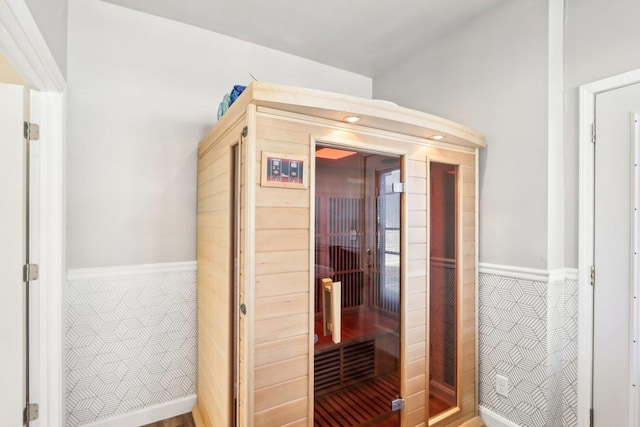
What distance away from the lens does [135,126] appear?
209cm

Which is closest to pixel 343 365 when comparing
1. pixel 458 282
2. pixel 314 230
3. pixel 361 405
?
pixel 361 405

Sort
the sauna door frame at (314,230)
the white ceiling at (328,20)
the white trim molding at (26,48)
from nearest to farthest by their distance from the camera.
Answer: the white trim molding at (26,48) → the sauna door frame at (314,230) → the white ceiling at (328,20)

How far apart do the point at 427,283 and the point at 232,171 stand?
4.16 feet

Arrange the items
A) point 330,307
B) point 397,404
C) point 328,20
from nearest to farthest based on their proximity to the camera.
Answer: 1. point 330,307
2. point 397,404
3. point 328,20

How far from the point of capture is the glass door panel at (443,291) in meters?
1.92

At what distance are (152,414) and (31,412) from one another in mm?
707

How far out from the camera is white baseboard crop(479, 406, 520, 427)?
6.43 ft

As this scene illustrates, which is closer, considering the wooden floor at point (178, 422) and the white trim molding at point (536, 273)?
the white trim molding at point (536, 273)

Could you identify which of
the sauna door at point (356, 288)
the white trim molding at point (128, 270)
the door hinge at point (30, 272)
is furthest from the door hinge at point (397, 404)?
the door hinge at point (30, 272)

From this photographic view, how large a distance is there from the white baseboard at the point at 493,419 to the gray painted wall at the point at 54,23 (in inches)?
123

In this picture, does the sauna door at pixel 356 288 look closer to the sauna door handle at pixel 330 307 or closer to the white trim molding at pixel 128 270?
the sauna door handle at pixel 330 307

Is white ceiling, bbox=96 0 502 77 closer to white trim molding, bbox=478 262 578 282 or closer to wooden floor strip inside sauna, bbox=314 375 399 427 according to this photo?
white trim molding, bbox=478 262 578 282

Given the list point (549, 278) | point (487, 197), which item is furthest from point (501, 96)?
point (549, 278)

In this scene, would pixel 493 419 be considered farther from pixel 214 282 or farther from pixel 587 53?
pixel 587 53
